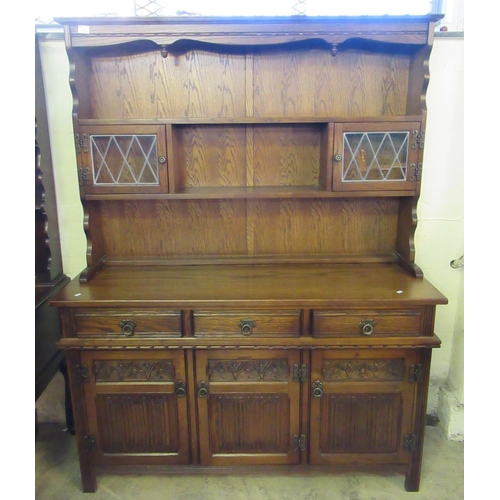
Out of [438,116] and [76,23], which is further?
[438,116]

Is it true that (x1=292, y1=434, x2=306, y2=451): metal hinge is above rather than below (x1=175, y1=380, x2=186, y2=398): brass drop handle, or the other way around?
below

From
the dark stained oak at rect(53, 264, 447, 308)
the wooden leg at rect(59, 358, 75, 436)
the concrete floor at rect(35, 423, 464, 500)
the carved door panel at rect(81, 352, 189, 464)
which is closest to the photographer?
the dark stained oak at rect(53, 264, 447, 308)

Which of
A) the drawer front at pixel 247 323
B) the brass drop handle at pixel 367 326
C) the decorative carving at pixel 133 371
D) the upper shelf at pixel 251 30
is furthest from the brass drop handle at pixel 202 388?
the upper shelf at pixel 251 30

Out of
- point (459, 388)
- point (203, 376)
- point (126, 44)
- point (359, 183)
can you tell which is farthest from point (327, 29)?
point (459, 388)

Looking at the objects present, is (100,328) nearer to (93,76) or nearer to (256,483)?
(256,483)

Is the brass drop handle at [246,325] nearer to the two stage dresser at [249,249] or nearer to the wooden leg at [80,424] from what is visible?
the two stage dresser at [249,249]

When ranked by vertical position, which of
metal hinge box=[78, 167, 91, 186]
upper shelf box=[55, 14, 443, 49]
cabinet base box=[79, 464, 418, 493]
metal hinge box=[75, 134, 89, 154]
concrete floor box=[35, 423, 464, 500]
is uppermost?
upper shelf box=[55, 14, 443, 49]

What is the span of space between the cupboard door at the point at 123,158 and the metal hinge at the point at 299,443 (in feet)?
4.06

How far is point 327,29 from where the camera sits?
1.69 metres

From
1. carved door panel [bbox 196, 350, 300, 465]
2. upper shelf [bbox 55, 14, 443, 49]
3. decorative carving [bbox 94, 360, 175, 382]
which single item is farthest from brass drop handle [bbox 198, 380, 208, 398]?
upper shelf [bbox 55, 14, 443, 49]

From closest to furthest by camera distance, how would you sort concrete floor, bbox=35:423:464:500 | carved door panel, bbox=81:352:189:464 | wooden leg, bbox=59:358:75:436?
carved door panel, bbox=81:352:189:464 < concrete floor, bbox=35:423:464:500 < wooden leg, bbox=59:358:75:436

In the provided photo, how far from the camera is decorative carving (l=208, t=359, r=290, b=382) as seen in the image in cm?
175

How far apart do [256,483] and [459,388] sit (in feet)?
3.83

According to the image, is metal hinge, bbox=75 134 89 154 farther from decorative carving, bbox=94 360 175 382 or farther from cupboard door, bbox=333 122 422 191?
cupboard door, bbox=333 122 422 191
